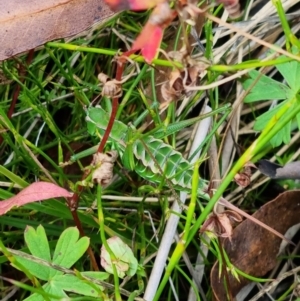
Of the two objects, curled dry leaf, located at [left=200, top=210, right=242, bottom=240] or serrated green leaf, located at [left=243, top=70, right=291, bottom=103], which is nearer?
curled dry leaf, located at [left=200, top=210, right=242, bottom=240]

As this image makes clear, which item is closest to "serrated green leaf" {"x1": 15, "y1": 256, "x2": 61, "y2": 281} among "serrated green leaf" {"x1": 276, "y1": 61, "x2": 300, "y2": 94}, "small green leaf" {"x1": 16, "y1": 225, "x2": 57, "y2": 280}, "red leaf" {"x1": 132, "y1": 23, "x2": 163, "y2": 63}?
"small green leaf" {"x1": 16, "y1": 225, "x2": 57, "y2": 280}

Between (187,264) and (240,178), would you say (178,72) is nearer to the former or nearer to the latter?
(240,178)

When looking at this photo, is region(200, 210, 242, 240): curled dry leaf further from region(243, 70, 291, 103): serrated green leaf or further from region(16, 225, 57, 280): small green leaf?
region(243, 70, 291, 103): serrated green leaf

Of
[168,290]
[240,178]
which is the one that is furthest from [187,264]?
[240,178]

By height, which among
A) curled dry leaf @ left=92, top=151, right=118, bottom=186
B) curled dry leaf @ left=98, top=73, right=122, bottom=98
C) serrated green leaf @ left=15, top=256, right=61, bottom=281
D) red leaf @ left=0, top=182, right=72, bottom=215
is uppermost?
curled dry leaf @ left=98, top=73, right=122, bottom=98

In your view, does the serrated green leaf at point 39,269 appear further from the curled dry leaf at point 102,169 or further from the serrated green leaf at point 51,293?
the curled dry leaf at point 102,169
